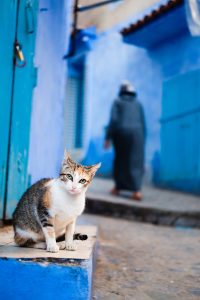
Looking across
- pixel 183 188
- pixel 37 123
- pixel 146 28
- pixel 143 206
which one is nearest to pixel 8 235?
pixel 37 123

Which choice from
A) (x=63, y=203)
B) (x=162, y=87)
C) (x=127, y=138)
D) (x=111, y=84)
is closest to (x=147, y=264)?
(x=63, y=203)

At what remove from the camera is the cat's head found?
7.54 ft

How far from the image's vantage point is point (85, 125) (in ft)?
40.9

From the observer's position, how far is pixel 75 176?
91.2 inches

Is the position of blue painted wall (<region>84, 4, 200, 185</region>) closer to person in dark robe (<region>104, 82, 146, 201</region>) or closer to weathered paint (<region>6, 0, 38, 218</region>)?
person in dark robe (<region>104, 82, 146, 201</region>)

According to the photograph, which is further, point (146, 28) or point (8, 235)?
point (146, 28)

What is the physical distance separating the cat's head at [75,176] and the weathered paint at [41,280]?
15.3 inches

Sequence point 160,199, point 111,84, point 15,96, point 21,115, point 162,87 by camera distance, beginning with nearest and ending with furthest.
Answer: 1. point 15,96
2. point 21,115
3. point 160,199
4. point 162,87
5. point 111,84

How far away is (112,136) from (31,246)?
506 centimetres

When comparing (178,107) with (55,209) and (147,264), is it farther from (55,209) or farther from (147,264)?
(55,209)

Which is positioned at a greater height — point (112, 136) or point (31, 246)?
point (112, 136)

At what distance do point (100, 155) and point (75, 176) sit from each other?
9200 millimetres

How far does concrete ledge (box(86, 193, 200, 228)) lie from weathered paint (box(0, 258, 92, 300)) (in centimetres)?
408

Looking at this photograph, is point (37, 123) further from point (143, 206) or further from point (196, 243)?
point (143, 206)
